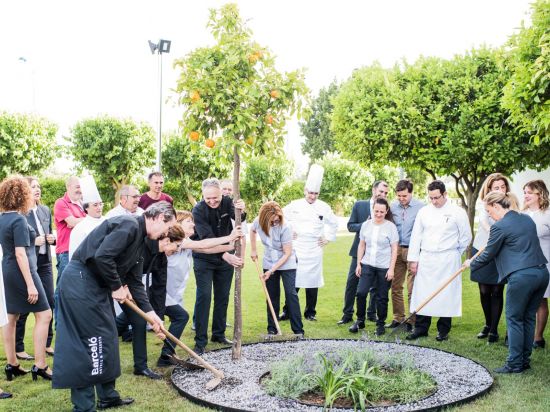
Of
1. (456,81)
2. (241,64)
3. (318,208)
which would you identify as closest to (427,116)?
(456,81)

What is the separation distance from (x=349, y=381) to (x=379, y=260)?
3.30 m

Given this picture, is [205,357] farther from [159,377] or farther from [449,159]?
[449,159]

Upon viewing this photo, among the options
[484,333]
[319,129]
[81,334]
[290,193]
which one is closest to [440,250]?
[484,333]

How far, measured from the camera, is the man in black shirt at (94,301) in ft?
16.4

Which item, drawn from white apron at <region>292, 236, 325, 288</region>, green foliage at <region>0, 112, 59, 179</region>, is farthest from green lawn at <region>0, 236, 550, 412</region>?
green foliage at <region>0, 112, 59, 179</region>

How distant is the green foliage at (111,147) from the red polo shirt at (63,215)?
22.1 metres

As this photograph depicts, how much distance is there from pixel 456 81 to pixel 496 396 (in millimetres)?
10286

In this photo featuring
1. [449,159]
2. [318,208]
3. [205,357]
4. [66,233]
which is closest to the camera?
[205,357]

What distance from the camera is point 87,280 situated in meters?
5.09

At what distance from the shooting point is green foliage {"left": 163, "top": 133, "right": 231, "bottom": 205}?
30.4 metres

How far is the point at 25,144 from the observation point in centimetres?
2923

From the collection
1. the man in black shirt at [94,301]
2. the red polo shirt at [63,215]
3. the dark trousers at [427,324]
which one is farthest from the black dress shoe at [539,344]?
the red polo shirt at [63,215]

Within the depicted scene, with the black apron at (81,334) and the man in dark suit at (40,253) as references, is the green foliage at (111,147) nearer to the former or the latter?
the man in dark suit at (40,253)

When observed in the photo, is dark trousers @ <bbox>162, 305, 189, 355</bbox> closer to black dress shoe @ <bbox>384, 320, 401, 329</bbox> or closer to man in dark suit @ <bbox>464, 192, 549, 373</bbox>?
black dress shoe @ <bbox>384, 320, 401, 329</bbox>
